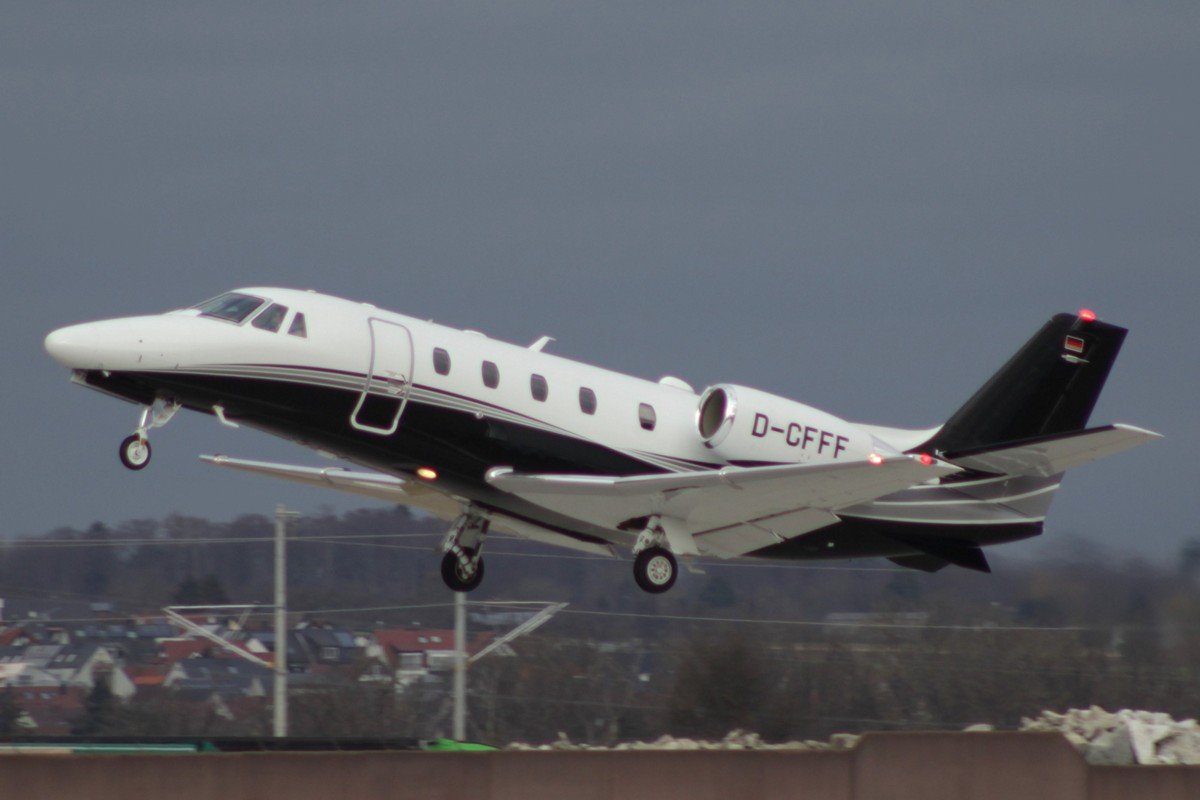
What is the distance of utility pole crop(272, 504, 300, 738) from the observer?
2278 cm

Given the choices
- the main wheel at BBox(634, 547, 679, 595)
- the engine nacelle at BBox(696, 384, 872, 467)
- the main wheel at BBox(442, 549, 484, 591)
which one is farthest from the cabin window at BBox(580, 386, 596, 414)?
the main wheel at BBox(442, 549, 484, 591)

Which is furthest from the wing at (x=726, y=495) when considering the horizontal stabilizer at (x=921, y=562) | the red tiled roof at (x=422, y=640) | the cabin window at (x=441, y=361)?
the red tiled roof at (x=422, y=640)

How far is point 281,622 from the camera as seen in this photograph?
2319cm

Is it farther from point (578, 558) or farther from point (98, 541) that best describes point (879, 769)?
point (98, 541)

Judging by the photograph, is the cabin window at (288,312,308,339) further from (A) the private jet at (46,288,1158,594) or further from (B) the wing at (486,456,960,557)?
(B) the wing at (486,456,960,557)

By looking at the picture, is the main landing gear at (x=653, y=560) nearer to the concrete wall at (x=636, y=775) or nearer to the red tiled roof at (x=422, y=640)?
the red tiled roof at (x=422, y=640)

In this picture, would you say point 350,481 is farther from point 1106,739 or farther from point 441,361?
point 1106,739

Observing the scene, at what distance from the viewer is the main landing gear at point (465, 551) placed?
22266 mm

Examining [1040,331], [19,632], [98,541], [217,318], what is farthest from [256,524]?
[1040,331]

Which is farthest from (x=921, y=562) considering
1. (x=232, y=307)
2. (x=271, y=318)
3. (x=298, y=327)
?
(x=232, y=307)

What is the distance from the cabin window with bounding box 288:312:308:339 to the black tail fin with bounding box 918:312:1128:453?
853cm

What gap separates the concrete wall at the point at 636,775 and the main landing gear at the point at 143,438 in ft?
18.3

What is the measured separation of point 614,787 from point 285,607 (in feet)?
32.6

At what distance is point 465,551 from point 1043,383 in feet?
25.5
